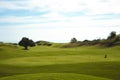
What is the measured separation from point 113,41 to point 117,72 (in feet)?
324

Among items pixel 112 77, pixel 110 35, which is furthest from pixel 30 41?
pixel 112 77

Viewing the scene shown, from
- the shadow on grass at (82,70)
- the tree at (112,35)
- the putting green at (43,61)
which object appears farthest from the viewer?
the tree at (112,35)

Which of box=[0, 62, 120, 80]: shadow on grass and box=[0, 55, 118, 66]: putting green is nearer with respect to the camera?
box=[0, 62, 120, 80]: shadow on grass

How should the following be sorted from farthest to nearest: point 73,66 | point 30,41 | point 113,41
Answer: point 113,41, point 30,41, point 73,66

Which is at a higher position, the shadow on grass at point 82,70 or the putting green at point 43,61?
the putting green at point 43,61

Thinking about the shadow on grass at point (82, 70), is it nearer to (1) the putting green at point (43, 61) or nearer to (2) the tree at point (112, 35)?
(1) the putting green at point (43, 61)

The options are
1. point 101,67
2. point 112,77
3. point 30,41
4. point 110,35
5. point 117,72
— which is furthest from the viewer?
point 110,35

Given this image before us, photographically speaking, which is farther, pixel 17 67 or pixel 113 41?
pixel 113 41

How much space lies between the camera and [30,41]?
126250 millimetres

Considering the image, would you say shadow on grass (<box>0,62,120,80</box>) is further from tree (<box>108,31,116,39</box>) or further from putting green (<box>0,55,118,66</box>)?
tree (<box>108,31,116,39</box>)

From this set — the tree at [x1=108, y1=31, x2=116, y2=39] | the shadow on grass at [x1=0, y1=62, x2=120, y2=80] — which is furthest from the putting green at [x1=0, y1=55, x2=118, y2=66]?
the tree at [x1=108, y1=31, x2=116, y2=39]

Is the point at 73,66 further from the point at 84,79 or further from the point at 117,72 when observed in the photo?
the point at 84,79

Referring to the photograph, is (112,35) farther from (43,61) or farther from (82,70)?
(82,70)

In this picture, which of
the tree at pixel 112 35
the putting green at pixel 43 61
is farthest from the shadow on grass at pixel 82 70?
the tree at pixel 112 35
